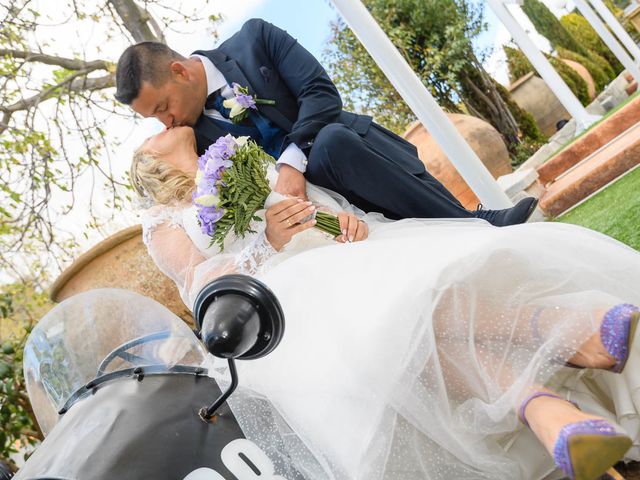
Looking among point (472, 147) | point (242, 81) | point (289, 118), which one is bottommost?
point (472, 147)

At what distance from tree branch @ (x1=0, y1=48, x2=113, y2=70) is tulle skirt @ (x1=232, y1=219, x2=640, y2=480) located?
5.23m

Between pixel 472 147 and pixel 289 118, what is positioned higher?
pixel 289 118

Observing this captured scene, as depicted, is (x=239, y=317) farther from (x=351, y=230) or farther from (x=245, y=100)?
(x=245, y=100)

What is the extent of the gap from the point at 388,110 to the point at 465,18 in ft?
9.43

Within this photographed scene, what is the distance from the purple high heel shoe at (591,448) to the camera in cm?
100

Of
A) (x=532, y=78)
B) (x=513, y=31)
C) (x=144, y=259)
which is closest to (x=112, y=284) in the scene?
(x=144, y=259)

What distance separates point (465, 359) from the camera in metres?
1.31

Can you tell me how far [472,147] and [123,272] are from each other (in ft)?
14.3

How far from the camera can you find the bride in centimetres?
117

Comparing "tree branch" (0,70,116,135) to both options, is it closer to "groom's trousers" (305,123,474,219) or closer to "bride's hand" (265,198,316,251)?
"groom's trousers" (305,123,474,219)

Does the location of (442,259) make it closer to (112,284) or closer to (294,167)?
(294,167)

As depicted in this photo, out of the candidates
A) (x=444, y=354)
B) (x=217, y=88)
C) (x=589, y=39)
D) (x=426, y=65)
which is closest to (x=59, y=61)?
(x=217, y=88)

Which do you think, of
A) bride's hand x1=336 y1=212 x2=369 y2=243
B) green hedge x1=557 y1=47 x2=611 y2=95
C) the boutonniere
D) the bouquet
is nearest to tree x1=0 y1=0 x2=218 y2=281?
the boutonniere

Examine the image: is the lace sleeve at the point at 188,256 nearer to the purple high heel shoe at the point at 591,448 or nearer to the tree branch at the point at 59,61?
the purple high heel shoe at the point at 591,448
